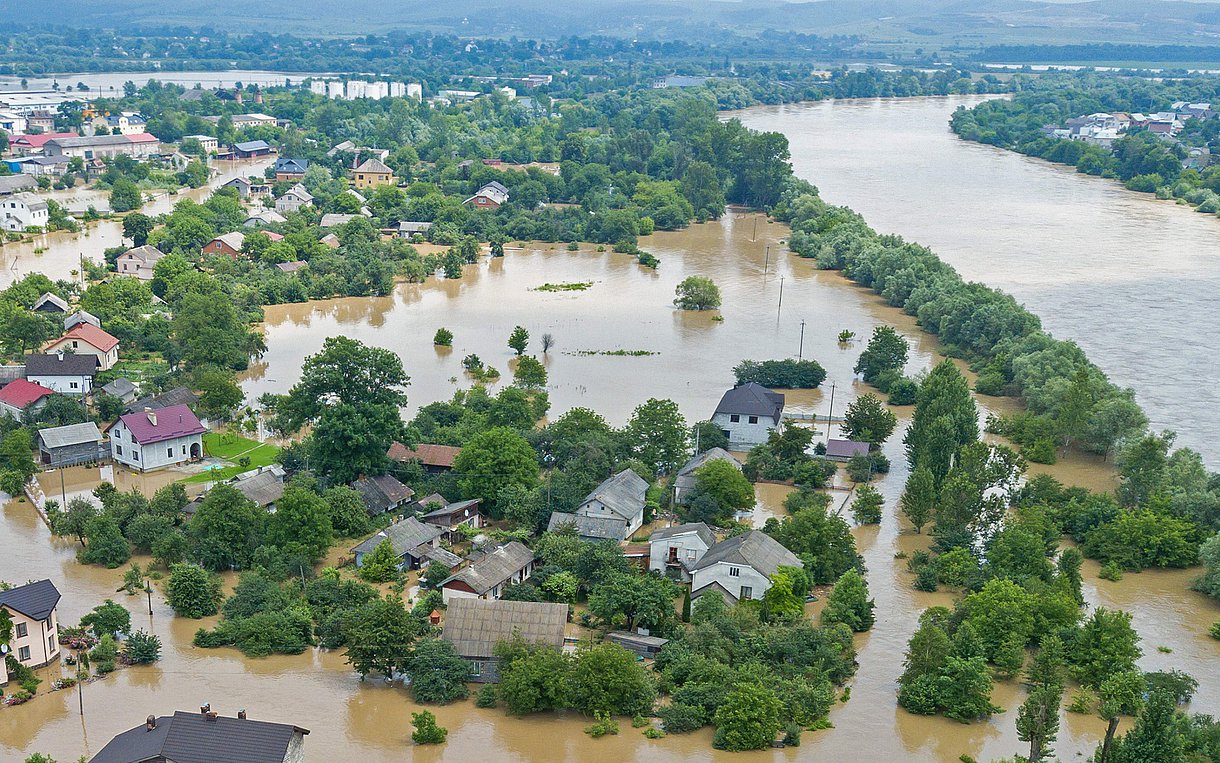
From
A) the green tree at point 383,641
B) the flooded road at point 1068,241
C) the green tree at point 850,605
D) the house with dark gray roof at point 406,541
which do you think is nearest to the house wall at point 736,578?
the green tree at point 850,605

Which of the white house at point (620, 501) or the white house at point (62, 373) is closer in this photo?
the white house at point (620, 501)

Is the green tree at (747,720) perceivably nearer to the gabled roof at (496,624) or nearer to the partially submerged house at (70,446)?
the gabled roof at (496,624)

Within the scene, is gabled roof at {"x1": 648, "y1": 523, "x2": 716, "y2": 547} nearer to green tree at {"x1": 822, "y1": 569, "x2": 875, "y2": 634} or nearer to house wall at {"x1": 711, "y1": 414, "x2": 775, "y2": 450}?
green tree at {"x1": 822, "y1": 569, "x2": 875, "y2": 634}

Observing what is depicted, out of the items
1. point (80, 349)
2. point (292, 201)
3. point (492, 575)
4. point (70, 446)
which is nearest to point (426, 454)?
point (492, 575)

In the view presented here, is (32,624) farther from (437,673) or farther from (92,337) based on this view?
(92,337)

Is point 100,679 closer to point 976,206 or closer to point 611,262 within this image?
point 611,262
